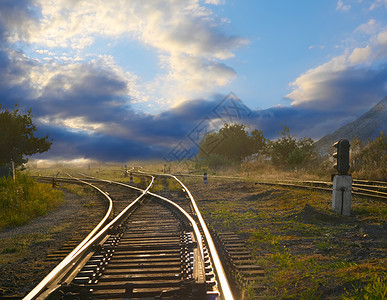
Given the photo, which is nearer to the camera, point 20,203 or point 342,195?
point 342,195

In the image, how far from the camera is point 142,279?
14.0ft

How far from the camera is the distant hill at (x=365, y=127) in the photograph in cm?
7125

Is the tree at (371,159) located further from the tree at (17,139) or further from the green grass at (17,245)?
the tree at (17,139)

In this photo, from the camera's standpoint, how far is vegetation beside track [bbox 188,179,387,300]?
158 inches

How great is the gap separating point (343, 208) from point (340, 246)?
322 cm

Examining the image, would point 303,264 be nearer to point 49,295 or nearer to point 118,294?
point 118,294

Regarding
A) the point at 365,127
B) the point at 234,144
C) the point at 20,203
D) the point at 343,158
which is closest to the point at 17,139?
the point at 20,203

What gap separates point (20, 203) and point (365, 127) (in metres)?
81.3

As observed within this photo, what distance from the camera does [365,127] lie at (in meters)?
77.8

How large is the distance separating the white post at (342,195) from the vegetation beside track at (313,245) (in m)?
0.26

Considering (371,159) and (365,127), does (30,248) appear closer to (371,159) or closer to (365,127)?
(371,159)

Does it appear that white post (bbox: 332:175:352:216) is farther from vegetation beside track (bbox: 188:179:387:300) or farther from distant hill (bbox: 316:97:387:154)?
distant hill (bbox: 316:97:387:154)

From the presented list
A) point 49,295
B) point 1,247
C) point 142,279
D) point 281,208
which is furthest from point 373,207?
point 1,247

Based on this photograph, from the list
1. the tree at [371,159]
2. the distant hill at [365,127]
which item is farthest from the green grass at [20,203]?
the distant hill at [365,127]
